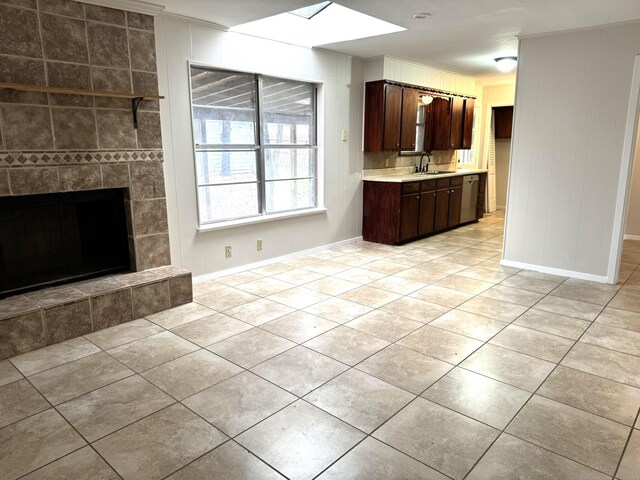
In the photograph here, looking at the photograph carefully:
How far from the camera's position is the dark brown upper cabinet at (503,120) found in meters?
8.51

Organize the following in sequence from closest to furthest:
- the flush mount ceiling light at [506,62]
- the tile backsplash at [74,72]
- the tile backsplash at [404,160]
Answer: the tile backsplash at [74,72]
the flush mount ceiling light at [506,62]
the tile backsplash at [404,160]

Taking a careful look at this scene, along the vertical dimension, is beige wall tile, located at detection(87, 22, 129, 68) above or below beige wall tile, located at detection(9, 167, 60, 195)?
above

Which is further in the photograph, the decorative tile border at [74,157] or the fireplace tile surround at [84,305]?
the decorative tile border at [74,157]

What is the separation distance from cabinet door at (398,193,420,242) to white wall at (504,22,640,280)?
139 cm

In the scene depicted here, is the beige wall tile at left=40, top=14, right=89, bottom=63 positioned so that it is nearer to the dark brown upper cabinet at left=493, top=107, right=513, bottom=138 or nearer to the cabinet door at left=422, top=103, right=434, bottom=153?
the cabinet door at left=422, top=103, right=434, bottom=153

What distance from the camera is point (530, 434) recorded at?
6.79 ft

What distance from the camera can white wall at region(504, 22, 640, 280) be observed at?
162 inches

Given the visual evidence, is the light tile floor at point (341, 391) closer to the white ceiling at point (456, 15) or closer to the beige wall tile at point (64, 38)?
the beige wall tile at point (64, 38)

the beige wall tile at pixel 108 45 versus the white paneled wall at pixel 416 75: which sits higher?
the white paneled wall at pixel 416 75

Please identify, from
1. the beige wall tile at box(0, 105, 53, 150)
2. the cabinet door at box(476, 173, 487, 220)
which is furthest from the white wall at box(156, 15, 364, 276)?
the cabinet door at box(476, 173, 487, 220)

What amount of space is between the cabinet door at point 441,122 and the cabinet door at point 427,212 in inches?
43.9

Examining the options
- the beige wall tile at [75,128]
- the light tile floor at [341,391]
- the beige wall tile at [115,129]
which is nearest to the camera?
the light tile floor at [341,391]

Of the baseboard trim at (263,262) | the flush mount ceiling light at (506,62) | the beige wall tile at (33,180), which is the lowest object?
the baseboard trim at (263,262)

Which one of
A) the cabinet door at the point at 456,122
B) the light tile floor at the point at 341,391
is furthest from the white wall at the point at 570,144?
the cabinet door at the point at 456,122
